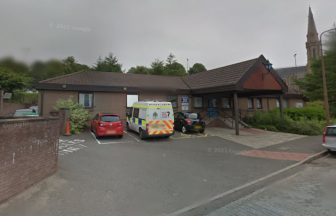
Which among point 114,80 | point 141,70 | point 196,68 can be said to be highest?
point 196,68

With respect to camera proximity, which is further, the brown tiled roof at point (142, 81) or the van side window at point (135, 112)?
the brown tiled roof at point (142, 81)

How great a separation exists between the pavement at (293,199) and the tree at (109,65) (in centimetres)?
3229

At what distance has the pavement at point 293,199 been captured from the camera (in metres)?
3.92

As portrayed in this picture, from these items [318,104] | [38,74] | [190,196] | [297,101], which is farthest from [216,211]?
[297,101]

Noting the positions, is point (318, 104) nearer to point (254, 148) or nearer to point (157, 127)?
point (254, 148)

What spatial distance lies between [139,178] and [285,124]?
617 inches

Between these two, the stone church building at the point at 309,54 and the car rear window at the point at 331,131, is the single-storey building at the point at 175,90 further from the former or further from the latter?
the stone church building at the point at 309,54

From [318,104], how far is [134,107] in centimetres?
2331

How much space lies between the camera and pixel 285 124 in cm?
1692

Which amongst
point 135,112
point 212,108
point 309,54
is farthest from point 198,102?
point 309,54

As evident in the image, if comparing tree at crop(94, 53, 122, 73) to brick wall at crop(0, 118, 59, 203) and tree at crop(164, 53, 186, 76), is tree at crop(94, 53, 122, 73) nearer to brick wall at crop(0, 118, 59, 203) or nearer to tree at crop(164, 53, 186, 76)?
tree at crop(164, 53, 186, 76)

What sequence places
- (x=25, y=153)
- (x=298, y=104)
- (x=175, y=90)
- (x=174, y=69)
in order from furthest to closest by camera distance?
(x=174, y=69) → (x=298, y=104) → (x=175, y=90) → (x=25, y=153)

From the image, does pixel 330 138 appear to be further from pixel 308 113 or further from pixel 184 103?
pixel 308 113

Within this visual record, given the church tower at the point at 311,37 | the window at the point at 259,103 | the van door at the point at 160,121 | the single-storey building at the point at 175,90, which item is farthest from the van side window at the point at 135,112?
the church tower at the point at 311,37
